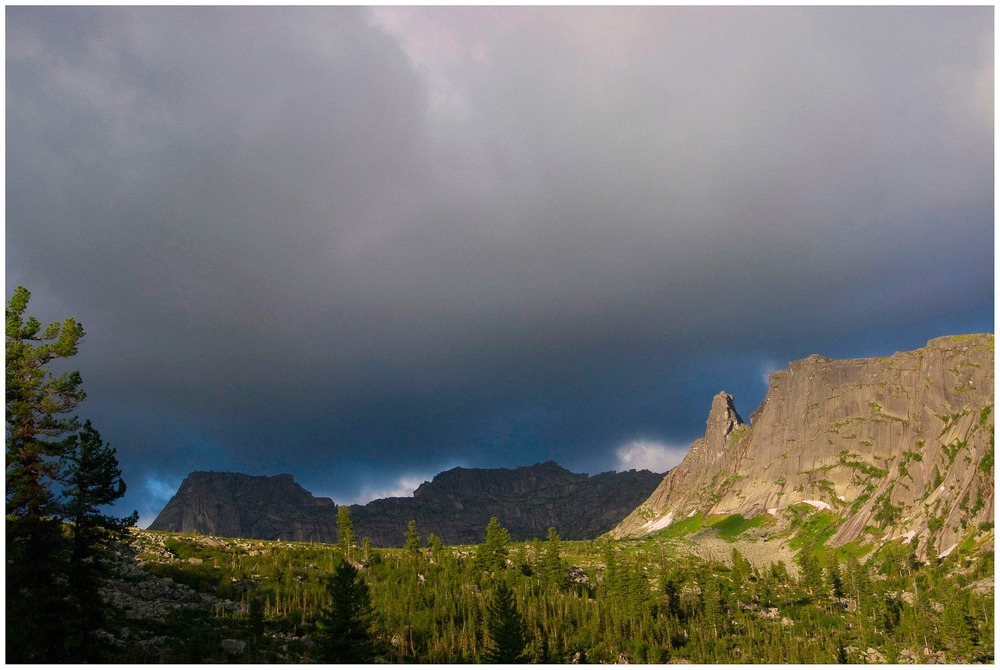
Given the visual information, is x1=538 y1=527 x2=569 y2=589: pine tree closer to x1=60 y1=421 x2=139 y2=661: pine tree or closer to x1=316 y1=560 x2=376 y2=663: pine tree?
x1=316 y1=560 x2=376 y2=663: pine tree

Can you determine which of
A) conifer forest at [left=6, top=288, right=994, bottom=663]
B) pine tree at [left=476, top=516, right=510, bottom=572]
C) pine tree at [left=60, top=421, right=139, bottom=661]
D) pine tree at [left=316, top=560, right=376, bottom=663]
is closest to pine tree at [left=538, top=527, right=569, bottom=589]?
conifer forest at [left=6, top=288, right=994, bottom=663]

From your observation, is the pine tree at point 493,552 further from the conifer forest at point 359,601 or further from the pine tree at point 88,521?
the pine tree at point 88,521

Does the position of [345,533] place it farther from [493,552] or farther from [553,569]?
[553,569]

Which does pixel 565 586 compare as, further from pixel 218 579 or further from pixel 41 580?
pixel 41 580

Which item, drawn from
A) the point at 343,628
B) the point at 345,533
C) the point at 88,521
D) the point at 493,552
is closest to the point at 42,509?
the point at 88,521

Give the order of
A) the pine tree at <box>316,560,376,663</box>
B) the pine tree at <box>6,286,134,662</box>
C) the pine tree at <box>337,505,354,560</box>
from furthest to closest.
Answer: the pine tree at <box>337,505,354,560</box> → the pine tree at <box>316,560,376,663</box> → the pine tree at <box>6,286,134,662</box>

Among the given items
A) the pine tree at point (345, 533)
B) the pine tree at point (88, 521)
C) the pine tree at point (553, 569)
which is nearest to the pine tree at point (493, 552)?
the pine tree at point (553, 569)

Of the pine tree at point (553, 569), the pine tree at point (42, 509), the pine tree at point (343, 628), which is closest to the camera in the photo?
the pine tree at point (42, 509)

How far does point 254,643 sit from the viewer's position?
6662 cm

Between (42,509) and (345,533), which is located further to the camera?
(345,533)

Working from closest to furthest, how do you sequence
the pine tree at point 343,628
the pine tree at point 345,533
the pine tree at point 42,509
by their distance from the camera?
the pine tree at point 42,509, the pine tree at point 343,628, the pine tree at point 345,533

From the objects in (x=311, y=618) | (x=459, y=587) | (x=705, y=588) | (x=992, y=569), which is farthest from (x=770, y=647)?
(x=992, y=569)

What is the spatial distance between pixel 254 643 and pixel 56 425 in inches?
1438

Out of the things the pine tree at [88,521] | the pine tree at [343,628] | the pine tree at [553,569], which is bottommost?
the pine tree at [553,569]
